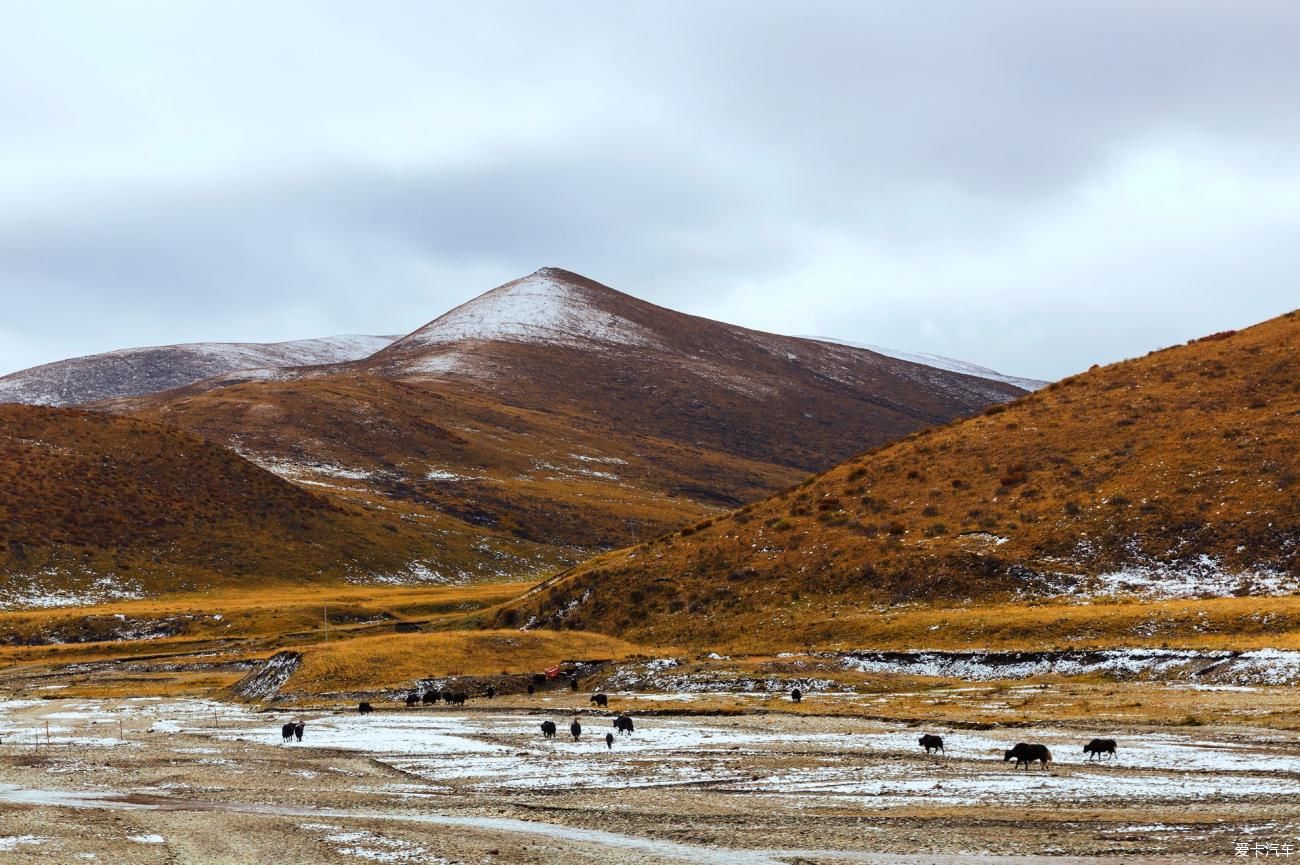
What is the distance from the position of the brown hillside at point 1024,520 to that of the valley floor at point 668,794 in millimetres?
21811

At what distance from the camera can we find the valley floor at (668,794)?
22.9 metres

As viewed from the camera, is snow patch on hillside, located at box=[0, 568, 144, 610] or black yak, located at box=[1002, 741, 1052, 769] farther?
snow patch on hillside, located at box=[0, 568, 144, 610]

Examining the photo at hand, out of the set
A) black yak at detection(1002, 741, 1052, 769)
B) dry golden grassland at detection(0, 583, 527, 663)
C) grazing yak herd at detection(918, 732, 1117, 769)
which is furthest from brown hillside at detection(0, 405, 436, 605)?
black yak at detection(1002, 741, 1052, 769)

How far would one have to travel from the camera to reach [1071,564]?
224 ft

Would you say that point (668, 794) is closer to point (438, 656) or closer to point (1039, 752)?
point (1039, 752)

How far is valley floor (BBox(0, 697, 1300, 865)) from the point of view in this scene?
22.9m

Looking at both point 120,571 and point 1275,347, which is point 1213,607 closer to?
point 1275,347

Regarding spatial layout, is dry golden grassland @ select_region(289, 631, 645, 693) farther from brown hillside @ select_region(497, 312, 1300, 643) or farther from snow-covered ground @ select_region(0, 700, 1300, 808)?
snow-covered ground @ select_region(0, 700, 1300, 808)

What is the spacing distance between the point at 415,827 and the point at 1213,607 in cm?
4469

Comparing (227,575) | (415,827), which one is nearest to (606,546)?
(227,575)

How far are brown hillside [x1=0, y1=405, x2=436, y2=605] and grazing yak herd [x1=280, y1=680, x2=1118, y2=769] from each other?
240 ft

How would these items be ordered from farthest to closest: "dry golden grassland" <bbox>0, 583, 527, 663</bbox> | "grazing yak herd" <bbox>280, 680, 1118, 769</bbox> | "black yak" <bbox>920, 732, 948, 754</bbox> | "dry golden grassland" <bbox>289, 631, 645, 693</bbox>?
"dry golden grassland" <bbox>0, 583, 527, 663</bbox>, "dry golden grassland" <bbox>289, 631, 645, 693</bbox>, "black yak" <bbox>920, 732, 948, 754</bbox>, "grazing yak herd" <bbox>280, 680, 1118, 769</bbox>

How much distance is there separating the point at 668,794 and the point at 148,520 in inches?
4852

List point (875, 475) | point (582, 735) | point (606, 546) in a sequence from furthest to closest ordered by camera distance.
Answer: point (606, 546)
point (875, 475)
point (582, 735)
